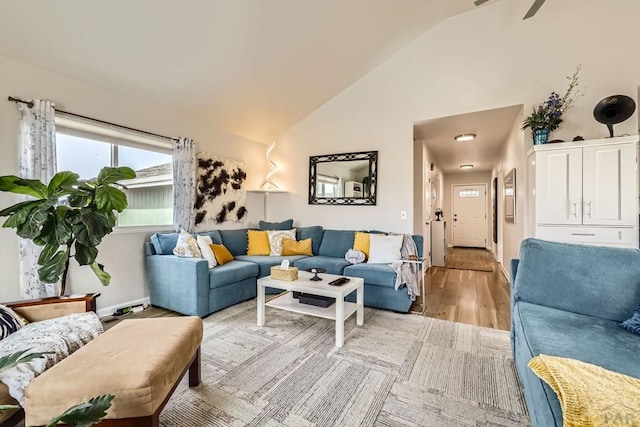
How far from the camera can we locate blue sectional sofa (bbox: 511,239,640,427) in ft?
4.15

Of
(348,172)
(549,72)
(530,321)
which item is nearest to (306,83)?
(348,172)

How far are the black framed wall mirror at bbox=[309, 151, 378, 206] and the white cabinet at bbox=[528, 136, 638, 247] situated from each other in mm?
2040

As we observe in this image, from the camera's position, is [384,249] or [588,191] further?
[384,249]

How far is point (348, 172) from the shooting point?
15.0 feet

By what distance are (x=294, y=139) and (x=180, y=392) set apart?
412 centimetres

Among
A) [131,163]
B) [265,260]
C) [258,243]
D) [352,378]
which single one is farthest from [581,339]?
[131,163]

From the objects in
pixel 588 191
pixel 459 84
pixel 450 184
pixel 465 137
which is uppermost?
pixel 459 84

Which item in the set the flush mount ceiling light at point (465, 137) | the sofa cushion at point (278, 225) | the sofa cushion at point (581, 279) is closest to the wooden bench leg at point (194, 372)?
the sofa cushion at point (581, 279)

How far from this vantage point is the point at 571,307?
1800 millimetres

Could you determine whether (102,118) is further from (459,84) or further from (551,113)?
(551,113)

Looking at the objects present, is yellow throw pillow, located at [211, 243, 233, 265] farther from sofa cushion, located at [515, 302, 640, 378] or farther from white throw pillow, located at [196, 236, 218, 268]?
sofa cushion, located at [515, 302, 640, 378]

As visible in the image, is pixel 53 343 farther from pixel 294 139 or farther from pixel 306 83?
pixel 294 139

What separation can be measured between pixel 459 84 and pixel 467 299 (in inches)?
111

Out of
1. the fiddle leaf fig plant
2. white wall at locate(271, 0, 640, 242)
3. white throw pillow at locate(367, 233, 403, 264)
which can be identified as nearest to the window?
the fiddle leaf fig plant
